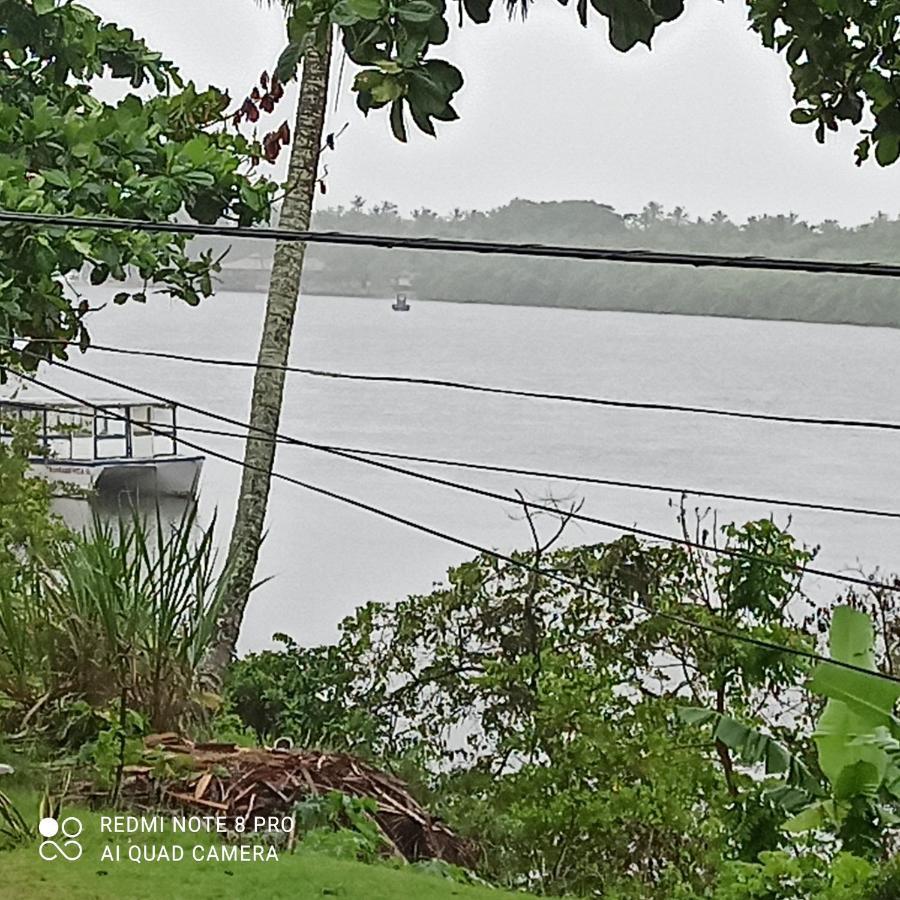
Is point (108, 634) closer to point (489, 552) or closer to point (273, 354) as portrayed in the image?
point (273, 354)

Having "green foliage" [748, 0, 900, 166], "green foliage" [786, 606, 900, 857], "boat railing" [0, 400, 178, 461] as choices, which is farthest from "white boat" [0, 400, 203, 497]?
"green foliage" [748, 0, 900, 166]

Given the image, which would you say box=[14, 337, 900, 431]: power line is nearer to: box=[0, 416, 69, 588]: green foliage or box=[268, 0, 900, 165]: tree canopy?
box=[0, 416, 69, 588]: green foliage

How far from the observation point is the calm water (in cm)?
188

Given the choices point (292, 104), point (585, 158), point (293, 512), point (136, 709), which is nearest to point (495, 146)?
point (585, 158)

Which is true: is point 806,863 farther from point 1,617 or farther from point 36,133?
point 36,133

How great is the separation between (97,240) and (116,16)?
0.73 m

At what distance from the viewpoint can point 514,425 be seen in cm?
193

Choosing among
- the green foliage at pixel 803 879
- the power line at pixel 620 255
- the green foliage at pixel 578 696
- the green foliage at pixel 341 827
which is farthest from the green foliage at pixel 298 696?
the power line at pixel 620 255

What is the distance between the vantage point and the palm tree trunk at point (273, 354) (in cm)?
202

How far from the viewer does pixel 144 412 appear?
202 cm

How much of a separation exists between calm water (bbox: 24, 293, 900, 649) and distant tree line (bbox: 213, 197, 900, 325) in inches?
1.1

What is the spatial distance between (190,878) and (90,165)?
0.86 m

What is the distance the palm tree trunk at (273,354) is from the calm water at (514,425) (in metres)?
0.04

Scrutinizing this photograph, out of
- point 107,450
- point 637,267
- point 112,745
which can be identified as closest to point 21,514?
point 107,450
